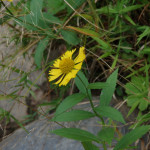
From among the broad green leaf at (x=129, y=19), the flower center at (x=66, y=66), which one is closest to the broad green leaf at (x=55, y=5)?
the broad green leaf at (x=129, y=19)

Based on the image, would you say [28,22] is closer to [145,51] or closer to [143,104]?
[145,51]

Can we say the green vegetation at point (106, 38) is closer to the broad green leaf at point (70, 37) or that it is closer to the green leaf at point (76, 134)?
the broad green leaf at point (70, 37)

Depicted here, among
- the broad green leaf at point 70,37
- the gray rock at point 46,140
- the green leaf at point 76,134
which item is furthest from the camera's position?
the broad green leaf at point 70,37

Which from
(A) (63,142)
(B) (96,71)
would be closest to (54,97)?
(B) (96,71)

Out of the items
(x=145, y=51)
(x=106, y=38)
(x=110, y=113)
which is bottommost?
(x=110, y=113)

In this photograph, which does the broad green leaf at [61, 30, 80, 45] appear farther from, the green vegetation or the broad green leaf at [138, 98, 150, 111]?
the broad green leaf at [138, 98, 150, 111]

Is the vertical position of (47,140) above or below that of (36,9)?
below

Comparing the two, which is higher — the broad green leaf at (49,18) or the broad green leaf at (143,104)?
the broad green leaf at (49,18)

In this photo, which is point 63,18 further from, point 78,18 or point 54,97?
point 54,97

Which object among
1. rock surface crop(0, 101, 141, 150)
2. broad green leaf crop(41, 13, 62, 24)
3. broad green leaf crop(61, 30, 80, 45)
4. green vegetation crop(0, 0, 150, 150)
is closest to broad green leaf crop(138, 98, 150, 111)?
green vegetation crop(0, 0, 150, 150)

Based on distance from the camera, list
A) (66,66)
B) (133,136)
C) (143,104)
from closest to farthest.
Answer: (133,136) < (66,66) < (143,104)

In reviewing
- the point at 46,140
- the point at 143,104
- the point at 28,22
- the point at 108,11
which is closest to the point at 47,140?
the point at 46,140
